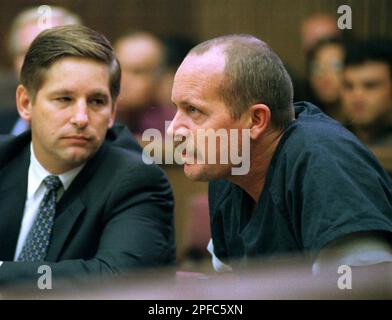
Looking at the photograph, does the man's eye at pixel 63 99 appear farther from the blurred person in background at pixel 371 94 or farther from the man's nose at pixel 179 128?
the blurred person in background at pixel 371 94

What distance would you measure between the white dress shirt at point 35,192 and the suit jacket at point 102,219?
1 centimetres

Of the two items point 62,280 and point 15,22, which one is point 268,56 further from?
point 15,22

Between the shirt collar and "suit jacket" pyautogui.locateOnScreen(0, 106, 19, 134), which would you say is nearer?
the shirt collar

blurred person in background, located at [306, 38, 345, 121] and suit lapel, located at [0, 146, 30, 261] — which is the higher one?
blurred person in background, located at [306, 38, 345, 121]

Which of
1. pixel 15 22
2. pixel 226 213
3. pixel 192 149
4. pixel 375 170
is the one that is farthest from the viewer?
pixel 15 22

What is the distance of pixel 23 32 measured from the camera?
283 cm

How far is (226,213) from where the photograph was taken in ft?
6.37

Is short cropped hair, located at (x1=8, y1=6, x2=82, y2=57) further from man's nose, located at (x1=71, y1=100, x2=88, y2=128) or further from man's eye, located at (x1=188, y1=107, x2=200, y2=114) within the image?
man's eye, located at (x1=188, y1=107, x2=200, y2=114)

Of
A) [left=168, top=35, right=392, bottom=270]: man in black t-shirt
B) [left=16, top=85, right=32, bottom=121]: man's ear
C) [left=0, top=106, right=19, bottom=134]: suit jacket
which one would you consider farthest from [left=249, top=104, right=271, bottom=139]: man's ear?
[left=0, top=106, right=19, bottom=134]: suit jacket

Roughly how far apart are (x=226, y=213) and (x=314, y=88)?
0.93m

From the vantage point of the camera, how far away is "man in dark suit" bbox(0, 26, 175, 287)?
2.00m

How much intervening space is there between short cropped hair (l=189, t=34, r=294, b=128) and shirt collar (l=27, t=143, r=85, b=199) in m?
0.52

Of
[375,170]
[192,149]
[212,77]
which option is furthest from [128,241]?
[375,170]

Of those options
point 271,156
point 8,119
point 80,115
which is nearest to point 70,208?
point 80,115
